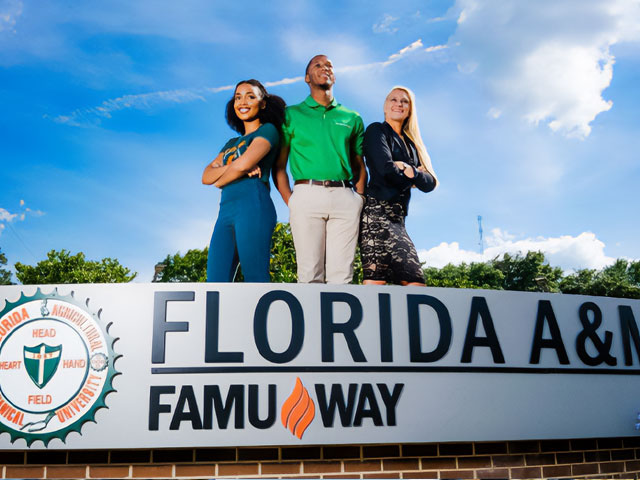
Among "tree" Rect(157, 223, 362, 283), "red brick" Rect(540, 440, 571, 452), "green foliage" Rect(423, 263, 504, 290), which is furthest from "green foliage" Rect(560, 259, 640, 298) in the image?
"red brick" Rect(540, 440, 571, 452)

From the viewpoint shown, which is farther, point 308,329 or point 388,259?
point 388,259

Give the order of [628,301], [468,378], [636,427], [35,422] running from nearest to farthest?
[35,422]
[468,378]
[636,427]
[628,301]

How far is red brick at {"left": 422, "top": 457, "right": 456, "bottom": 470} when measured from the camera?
4922mm

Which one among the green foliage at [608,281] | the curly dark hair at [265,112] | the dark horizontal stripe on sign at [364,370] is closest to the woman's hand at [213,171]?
the curly dark hair at [265,112]

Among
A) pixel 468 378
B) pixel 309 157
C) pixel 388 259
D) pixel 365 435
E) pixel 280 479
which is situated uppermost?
pixel 309 157

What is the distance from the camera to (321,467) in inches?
186

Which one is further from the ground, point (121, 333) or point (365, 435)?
point (121, 333)

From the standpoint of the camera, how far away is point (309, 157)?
5.99 meters

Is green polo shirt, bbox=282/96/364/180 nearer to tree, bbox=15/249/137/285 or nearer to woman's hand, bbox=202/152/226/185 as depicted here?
woman's hand, bbox=202/152/226/185

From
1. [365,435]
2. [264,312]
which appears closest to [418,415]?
[365,435]

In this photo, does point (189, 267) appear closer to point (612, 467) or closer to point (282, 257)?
point (282, 257)

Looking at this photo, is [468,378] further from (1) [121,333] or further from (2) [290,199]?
(1) [121,333]

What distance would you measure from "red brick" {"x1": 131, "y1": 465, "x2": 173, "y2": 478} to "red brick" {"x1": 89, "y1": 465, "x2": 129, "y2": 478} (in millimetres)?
70

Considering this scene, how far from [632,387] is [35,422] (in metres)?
5.45
